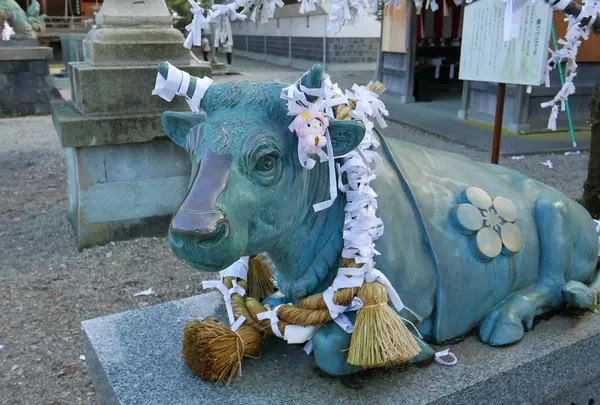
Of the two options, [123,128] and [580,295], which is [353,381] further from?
[123,128]

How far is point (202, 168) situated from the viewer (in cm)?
142

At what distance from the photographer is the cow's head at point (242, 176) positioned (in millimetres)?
1343

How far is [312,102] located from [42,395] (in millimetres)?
2233

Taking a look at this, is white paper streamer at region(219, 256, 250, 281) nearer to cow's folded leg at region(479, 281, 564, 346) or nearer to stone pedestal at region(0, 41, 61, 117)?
cow's folded leg at region(479, 281, 564, 346)

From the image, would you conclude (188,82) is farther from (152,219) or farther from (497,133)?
(152,219)

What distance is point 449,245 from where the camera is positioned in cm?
187

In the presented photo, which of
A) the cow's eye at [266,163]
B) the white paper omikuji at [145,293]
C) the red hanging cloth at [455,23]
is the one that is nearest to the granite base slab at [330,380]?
the cow's eye at [266,163]

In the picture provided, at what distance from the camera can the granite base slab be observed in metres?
1.67

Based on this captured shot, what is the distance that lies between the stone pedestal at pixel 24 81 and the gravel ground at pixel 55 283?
4466 millimetres

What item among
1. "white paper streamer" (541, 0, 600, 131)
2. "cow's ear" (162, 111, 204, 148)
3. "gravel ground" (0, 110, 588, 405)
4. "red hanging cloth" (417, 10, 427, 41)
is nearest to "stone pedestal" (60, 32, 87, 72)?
"gravel ground" (0, 110, 588, 405)

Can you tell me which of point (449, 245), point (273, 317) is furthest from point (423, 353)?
point (273, 317)

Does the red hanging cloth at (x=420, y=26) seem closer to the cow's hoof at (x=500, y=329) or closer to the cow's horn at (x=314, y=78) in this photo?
the cow's hoof at (x=500, y=329)

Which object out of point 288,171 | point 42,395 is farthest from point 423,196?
point 42,395

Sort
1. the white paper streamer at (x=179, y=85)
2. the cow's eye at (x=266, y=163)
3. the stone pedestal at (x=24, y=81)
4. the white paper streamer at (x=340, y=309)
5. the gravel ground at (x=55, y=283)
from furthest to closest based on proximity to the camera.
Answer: the stone pedestal at (x=24, y=81)
the gravel ground at (x=55, y=283)
the white paper streamer at (x=340, y=309)
the white paper streamer at (x=179, y=85)
the cow's eye at (x=266, y=163)
